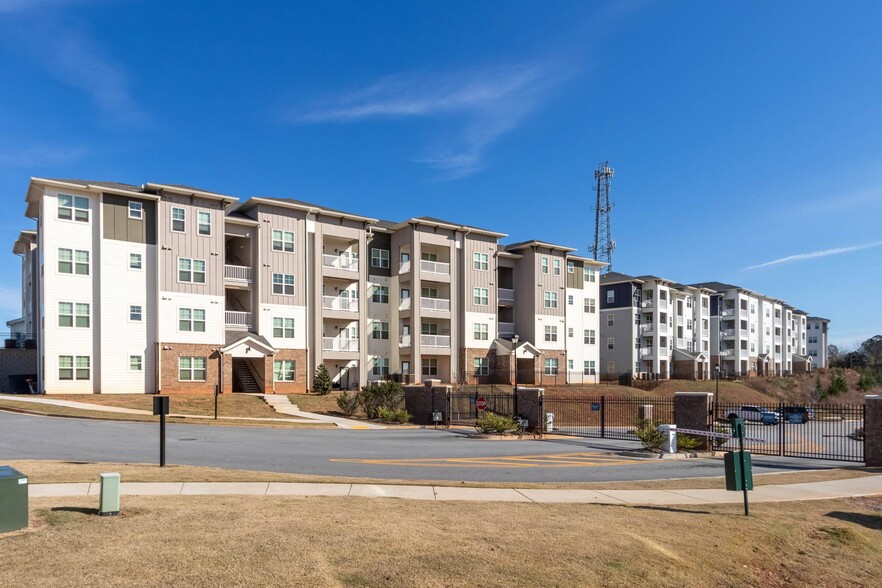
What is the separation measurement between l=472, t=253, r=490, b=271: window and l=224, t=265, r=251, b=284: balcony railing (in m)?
19.7

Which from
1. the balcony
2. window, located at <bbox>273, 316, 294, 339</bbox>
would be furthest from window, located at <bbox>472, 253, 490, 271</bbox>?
the balcony

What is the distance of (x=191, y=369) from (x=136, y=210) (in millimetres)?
10711

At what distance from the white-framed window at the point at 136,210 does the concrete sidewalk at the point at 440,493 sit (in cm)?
3162

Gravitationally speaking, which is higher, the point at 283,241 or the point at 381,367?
the point at 283,241

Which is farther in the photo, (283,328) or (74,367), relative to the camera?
(283,328)

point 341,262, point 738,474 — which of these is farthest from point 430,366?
point 738,474

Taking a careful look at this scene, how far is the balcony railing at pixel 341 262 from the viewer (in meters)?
48.3

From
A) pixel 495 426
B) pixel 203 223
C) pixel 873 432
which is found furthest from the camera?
pixel 203 223

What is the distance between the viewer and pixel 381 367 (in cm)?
5244

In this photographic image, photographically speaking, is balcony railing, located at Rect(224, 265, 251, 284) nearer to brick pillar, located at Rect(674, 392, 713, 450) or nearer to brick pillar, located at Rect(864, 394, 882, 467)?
brick pillar, located at Rect(674, 392, 713, 450)

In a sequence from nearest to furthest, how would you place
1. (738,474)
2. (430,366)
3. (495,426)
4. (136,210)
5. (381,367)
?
(738,474) < (495,426) < (136,210) < (381,367) < (430,366)

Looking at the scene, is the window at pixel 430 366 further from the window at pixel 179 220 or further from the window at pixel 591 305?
the window at pixel 179 220

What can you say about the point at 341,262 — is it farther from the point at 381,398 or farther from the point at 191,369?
the point at 381,398

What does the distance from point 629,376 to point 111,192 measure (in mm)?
55277
